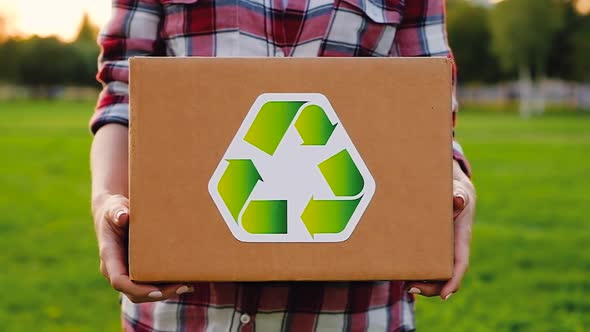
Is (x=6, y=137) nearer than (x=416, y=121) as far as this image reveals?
No

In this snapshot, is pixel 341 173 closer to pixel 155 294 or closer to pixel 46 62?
pixel 155 294

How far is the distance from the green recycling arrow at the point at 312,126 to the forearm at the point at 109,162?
15.0 inches

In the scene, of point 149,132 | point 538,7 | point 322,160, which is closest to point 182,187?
point 149,132

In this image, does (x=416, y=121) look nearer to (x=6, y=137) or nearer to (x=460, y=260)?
(x=460, y=260)

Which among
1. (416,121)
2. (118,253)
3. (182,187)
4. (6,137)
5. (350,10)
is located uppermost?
(350,10)

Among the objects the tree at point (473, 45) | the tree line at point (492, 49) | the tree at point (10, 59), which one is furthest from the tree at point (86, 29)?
the tree at point (473, 45)

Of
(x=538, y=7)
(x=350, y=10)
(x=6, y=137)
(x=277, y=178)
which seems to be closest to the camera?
(x=277, y=178)

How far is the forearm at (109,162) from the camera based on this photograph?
1302 mm

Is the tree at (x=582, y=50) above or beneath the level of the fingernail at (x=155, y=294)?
beneath

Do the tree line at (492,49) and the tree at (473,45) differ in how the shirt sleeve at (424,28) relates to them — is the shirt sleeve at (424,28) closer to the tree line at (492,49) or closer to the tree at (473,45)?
the tree line at (492,49)

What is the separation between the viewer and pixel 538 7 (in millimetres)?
36531

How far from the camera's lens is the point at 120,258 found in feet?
3.77

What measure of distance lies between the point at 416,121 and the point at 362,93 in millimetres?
86

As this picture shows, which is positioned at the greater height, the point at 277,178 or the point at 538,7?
the point at 277,178
